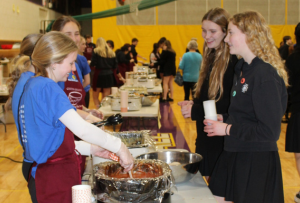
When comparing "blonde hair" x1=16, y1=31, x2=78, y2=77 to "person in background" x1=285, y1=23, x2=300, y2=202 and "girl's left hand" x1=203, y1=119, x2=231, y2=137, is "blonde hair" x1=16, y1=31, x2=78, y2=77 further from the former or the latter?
"person in background" x1=285, y1=23, x2=300, y2=202

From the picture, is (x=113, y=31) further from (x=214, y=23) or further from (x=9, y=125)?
(x=214, y=23)

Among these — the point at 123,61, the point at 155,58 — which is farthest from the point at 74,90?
→ the point at 155,58

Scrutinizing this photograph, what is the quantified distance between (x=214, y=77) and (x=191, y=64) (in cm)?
557

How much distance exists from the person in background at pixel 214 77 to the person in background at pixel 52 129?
34.0 inches

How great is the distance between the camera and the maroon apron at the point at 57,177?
4.07 feet

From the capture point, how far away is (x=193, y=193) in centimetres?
147

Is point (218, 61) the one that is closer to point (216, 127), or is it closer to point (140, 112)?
point (216, 127)

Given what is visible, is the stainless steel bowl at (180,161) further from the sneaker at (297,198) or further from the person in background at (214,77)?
the sneaker at (297,198)

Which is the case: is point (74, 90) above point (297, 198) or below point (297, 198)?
above

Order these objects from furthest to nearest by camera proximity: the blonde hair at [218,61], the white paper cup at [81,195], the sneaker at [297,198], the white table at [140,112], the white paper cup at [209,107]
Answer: the white table at [140,112], the sneaker at [297,198], the blonde hair at [218,61], the white paper cup at [209,107], the white paper cup at [81,195]

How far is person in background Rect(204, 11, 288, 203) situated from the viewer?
4.69ft

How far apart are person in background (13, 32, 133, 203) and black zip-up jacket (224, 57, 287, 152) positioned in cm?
56

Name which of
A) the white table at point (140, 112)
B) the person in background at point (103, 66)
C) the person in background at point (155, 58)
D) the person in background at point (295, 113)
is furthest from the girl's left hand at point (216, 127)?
the person in background at point (155, 58)

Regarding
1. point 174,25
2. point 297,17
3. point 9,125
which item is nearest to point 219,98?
point 9,125
